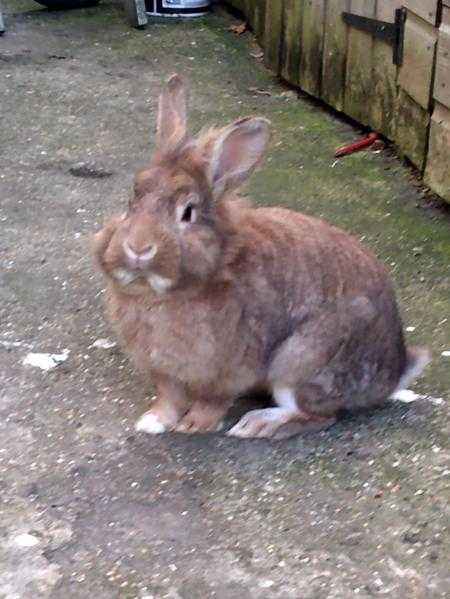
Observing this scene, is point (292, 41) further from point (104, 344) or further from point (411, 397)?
point (411, 397)

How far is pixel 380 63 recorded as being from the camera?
5211mm

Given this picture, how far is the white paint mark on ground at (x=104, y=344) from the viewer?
3.46 metres

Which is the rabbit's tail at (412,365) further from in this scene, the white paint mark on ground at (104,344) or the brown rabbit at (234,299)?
the white paint mark on ground at (104,344)

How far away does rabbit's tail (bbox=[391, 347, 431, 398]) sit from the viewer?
3137mm

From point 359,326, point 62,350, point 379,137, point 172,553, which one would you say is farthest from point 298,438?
point 379,137

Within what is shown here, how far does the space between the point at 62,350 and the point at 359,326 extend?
3.25 ft

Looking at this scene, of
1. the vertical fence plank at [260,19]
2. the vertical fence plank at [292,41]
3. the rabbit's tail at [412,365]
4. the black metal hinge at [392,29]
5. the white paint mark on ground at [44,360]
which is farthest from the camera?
the vertical fence plank at [260,19]

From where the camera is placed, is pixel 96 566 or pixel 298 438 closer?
pixel 96 566

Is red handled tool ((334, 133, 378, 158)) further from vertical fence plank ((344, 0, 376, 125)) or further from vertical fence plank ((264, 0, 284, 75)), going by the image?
vertical fence plank ((264, 0, 284, 75))

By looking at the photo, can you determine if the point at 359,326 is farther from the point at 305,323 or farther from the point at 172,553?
the point at 172,553

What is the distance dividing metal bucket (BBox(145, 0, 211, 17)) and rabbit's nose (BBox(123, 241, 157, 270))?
4.97 m

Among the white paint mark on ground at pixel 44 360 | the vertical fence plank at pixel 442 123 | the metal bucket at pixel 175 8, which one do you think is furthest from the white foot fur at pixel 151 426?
the metal bucket at pixel 175 8

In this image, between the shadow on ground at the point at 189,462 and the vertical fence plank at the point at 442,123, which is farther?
the vertical fence plank at the point at 442,123

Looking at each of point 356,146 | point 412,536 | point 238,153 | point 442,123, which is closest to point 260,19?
point 356,146
